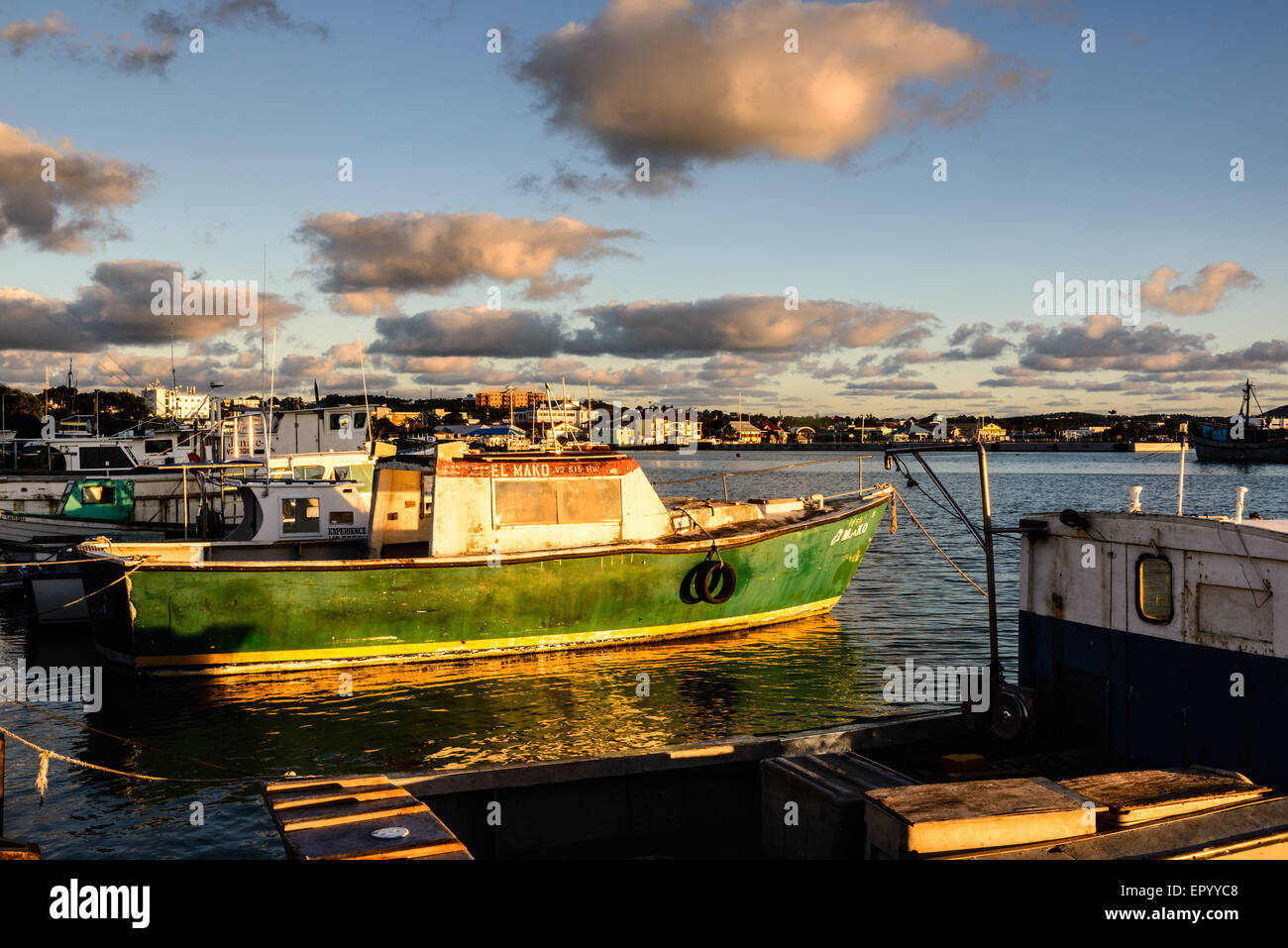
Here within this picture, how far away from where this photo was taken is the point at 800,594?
71.5 feet

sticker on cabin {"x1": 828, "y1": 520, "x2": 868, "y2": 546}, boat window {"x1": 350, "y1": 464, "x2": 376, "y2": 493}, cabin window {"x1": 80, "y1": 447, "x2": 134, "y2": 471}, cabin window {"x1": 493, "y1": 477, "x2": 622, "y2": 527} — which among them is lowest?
sticker on cabin {"x1": 828, "y1": 520, "x2": 868, "y2": 546}

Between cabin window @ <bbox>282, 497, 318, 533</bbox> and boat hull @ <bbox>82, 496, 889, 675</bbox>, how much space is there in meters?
3.81

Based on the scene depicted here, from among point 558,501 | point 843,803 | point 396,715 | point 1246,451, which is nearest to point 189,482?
point 558,501

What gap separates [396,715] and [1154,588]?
11622 millimetres

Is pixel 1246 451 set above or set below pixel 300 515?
above

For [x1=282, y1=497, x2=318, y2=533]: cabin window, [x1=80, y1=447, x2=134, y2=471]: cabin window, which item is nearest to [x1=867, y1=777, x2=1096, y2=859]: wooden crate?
→ [x1=282, y1=497, x2=318, y2=533]: cabin window

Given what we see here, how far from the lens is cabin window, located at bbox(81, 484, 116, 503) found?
29359mm

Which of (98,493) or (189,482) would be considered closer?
(98,493)

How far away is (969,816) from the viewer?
5.64m

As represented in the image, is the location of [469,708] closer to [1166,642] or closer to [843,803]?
[843,803]

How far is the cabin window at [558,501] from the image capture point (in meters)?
18.3

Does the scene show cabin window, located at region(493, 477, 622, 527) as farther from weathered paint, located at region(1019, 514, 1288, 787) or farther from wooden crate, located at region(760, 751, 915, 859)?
wooden crate, located at region(760, 751, 915, 859)
